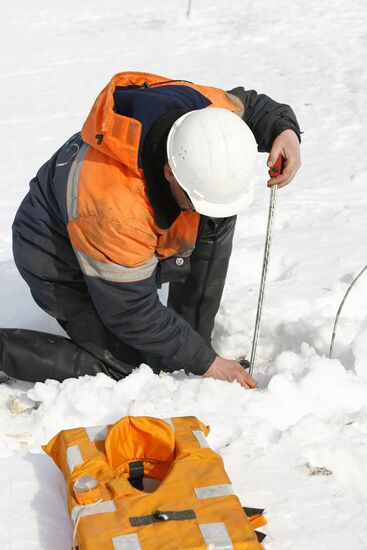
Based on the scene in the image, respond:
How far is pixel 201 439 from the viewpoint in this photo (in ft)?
8.09

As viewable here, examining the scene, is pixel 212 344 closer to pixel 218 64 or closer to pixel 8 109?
pixel 8 109

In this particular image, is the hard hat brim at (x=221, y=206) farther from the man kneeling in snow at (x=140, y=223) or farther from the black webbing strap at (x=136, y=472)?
the black webbing strap at (x=136, y=472)

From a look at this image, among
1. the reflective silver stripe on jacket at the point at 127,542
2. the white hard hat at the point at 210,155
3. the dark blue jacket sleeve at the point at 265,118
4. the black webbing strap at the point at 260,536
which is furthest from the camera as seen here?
the dark blue jacket sleeve at the point at 265,118

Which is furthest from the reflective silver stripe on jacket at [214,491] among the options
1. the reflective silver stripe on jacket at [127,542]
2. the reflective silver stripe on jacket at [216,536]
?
the reflective silver stripe on jacket at [127,542]

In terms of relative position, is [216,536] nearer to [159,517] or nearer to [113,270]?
[159,517]

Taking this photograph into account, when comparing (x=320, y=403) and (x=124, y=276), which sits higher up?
(x=124, y=276)

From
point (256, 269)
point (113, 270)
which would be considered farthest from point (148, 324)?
point (256, 269)

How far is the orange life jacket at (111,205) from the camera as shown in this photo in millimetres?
2686

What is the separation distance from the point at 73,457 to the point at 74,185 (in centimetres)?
96

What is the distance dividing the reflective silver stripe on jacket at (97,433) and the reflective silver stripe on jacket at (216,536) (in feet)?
1.61

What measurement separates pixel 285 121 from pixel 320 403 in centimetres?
113

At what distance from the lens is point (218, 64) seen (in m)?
6.90

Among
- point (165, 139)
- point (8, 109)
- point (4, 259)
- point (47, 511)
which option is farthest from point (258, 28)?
point (47, 511)

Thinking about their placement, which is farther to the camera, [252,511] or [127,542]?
[252,511]
